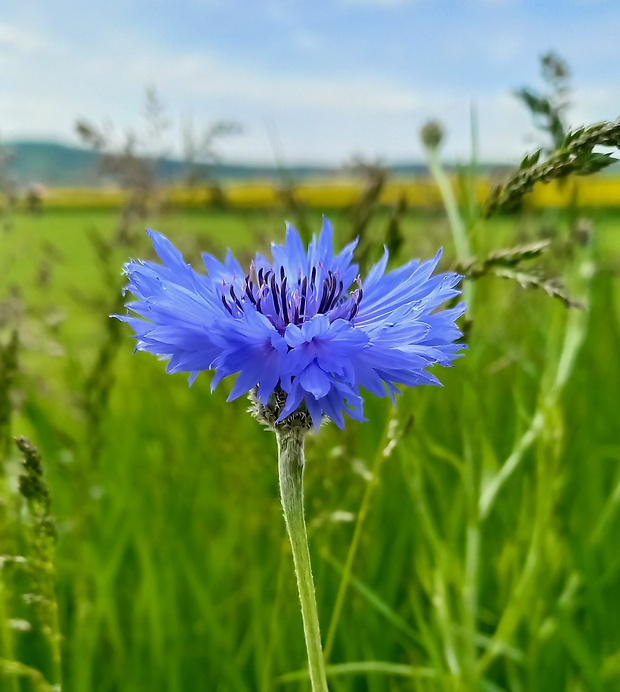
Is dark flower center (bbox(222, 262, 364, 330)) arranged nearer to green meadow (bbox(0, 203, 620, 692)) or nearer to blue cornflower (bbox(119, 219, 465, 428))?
blue cornflower (bbox(119, 219, 465, 428))

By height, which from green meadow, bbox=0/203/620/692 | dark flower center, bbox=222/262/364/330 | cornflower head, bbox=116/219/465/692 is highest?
dark flower center, bbox=222/262/364/330

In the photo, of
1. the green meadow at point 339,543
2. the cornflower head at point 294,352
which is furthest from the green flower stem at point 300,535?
the green meadow at point 339,543

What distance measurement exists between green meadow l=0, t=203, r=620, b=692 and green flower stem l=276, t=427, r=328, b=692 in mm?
116

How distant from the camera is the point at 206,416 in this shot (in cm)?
150

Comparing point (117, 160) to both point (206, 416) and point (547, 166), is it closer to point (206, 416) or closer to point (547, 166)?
point (206, 416)

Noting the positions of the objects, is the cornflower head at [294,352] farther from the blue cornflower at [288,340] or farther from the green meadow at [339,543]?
the green meadow at [339,543]

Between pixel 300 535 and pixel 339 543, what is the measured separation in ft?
1.99

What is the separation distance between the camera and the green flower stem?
423 millimetres

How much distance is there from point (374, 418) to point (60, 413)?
3.54ft

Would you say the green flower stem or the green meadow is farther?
the green meadow

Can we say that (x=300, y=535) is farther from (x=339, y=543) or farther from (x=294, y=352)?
(x=339, y=543)

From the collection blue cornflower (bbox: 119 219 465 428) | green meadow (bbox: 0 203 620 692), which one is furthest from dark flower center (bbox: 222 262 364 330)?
green meadow (bbox: 0 203 620 692)

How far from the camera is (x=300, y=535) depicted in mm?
434

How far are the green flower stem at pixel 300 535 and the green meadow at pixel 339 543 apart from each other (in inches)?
4.6
